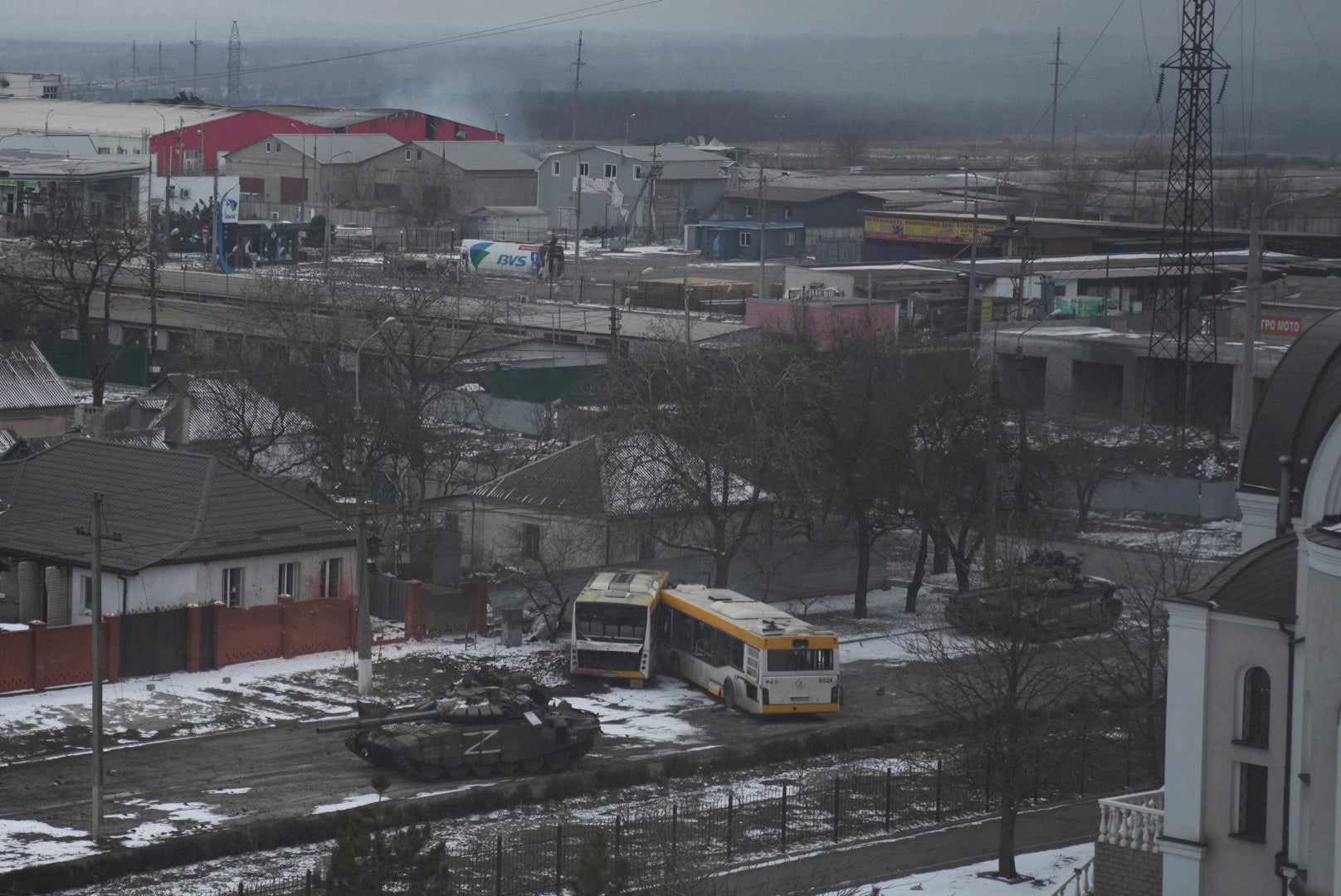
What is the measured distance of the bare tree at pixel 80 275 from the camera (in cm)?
5688

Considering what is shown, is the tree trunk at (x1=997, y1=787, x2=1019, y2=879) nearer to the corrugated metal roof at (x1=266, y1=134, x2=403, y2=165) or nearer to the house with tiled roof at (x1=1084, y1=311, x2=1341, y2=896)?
the house with tiled roof at (x1=1084, y1=311, x2=1341, y2=896)

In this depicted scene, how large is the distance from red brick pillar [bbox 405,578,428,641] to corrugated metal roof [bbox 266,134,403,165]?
78224mm

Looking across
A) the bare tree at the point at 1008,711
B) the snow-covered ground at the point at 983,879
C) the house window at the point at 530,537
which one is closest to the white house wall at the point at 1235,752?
the snow-covered ground at the point at 983,879

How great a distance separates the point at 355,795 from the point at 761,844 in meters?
5.25

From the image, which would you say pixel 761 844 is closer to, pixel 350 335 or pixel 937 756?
pixel 937 756

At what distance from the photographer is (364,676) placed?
28.6 m

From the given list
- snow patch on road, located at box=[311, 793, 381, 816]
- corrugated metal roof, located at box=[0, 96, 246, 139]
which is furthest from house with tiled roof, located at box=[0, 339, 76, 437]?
corrugated metal roof, located at box=[0, 96, 246, 139]

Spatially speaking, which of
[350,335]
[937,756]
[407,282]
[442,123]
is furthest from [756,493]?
[442,123]

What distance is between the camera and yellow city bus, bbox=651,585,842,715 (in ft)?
92.3

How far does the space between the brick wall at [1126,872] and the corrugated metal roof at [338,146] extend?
93.0m

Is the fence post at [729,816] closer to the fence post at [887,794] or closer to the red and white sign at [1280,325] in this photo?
the fence post at [887,794]

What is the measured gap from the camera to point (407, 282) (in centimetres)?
5741

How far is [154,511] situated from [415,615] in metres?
4.86

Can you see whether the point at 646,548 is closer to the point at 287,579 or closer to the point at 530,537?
the point at 530,537
